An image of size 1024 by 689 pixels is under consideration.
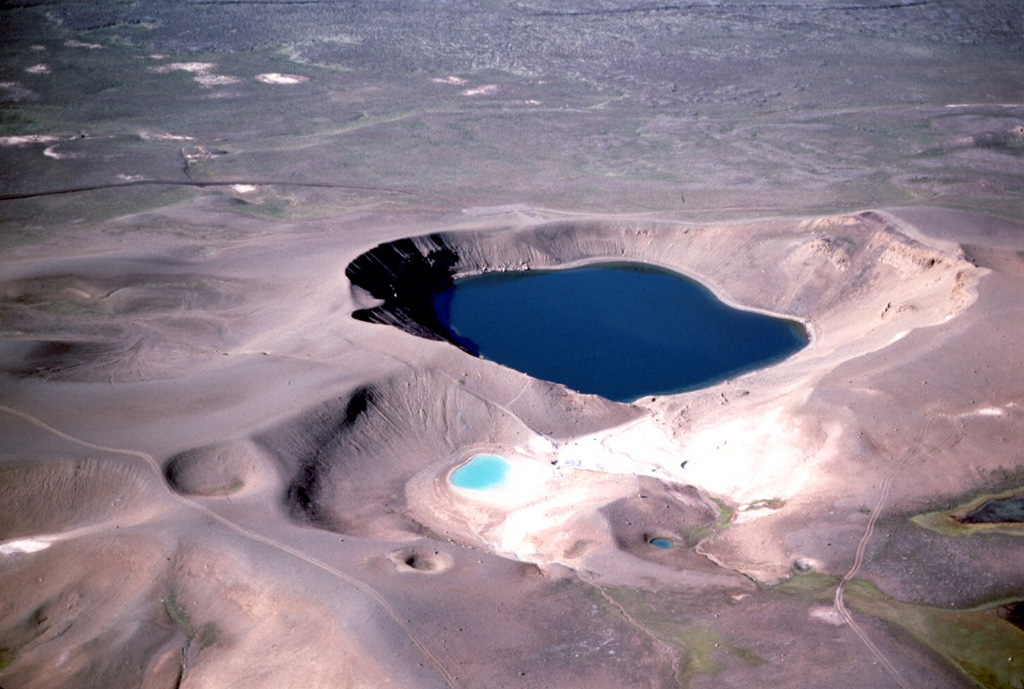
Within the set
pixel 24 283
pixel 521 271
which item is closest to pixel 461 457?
pixel 521 271

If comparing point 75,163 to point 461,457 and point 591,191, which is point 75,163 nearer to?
point 591,191

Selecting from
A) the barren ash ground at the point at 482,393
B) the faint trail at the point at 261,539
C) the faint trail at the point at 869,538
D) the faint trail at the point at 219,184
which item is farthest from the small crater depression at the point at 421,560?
the faint trail at the point at 219,184

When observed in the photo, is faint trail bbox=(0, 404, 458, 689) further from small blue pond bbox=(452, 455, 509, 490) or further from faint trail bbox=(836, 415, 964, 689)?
faint trail bbox=(836, 415, 964, 689)

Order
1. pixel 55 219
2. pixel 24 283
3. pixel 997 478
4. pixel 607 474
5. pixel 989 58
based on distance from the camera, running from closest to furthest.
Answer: pixel 997 478, pixel 607 474, pixel 24 283, pixel 55 219, pixel 989 58

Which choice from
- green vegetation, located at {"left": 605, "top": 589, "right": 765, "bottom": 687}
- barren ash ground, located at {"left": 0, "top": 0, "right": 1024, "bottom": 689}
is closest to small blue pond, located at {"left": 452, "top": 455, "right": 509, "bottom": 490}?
barren ash ground, located at {"left": 0, "top": 0, "right": 1024, "bottom": 689}

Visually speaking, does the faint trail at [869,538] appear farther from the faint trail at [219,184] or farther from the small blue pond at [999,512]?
the faint trail at [219,184]

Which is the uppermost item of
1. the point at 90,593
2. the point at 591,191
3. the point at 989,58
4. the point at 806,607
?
the point at 989,58
